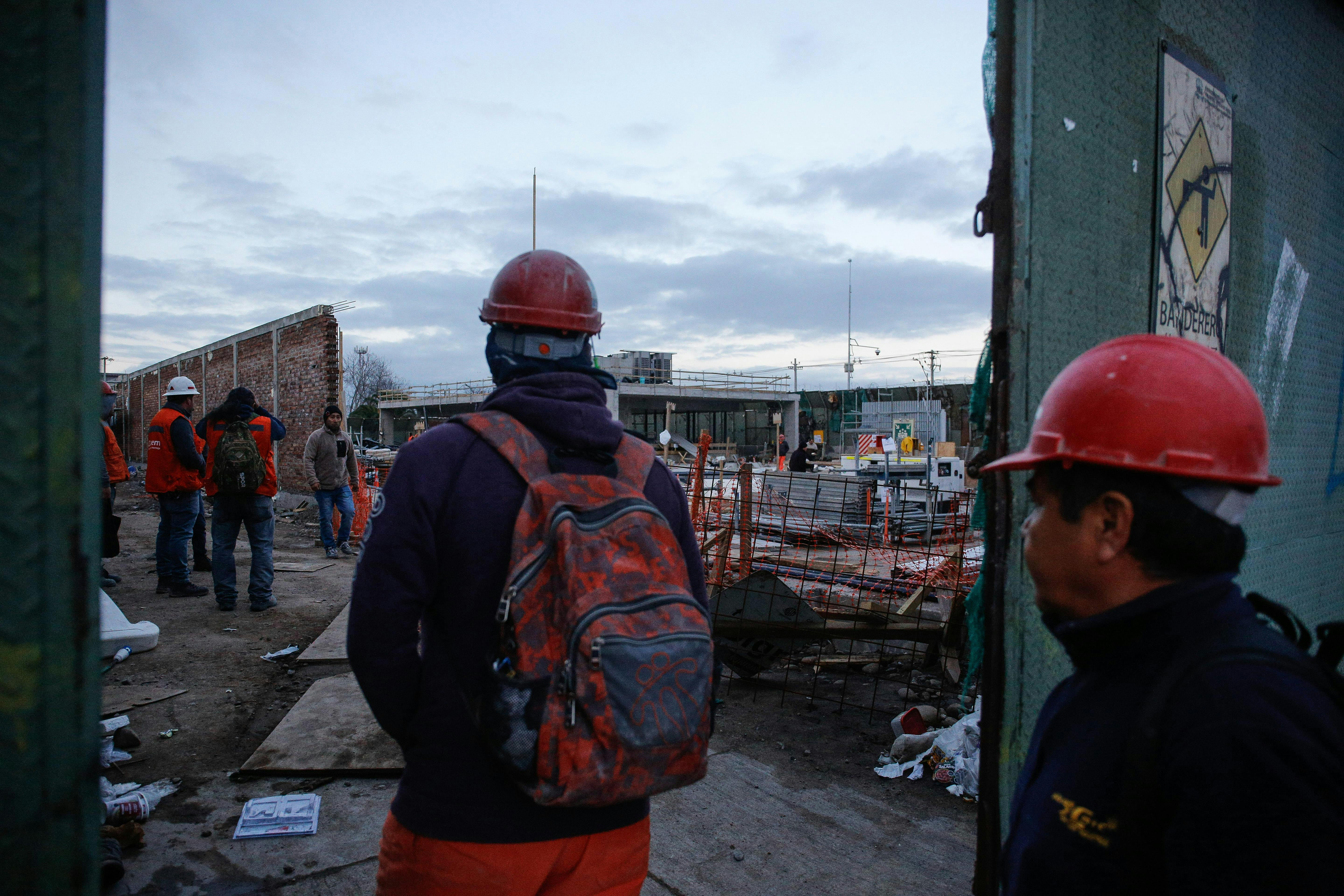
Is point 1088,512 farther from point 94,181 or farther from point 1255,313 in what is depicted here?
point 1255,313

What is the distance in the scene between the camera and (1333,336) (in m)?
3.65

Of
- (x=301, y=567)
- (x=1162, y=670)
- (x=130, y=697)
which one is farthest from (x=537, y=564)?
(x=301, y=567)

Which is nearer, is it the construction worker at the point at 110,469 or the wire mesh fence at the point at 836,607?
the wire mesh fence at the point at 836,607

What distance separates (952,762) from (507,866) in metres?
3.20

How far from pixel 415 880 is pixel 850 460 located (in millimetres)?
19524

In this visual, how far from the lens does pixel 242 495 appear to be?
22.2 feet

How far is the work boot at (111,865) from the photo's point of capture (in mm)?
2805

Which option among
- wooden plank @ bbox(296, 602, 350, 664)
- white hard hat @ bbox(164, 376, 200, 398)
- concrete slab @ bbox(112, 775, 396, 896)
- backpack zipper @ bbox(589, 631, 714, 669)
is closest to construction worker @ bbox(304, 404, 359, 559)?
white hard hat @ bbox(164, 376, 200, 398)

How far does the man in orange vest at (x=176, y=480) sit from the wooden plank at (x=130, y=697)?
7.96 feet

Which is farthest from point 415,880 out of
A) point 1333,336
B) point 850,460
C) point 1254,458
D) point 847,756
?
point 850,460

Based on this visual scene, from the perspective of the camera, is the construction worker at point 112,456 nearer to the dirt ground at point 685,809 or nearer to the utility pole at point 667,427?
the dirt ground at point 685,809

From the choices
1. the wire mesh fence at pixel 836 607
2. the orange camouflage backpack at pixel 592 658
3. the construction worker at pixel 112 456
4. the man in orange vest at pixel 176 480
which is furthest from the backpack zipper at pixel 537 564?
the construction worker at pixel 112 456

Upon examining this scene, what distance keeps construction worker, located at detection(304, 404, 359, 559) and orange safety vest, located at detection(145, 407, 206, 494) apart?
200cm

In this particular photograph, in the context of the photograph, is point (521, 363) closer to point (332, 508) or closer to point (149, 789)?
point (149, 789)
